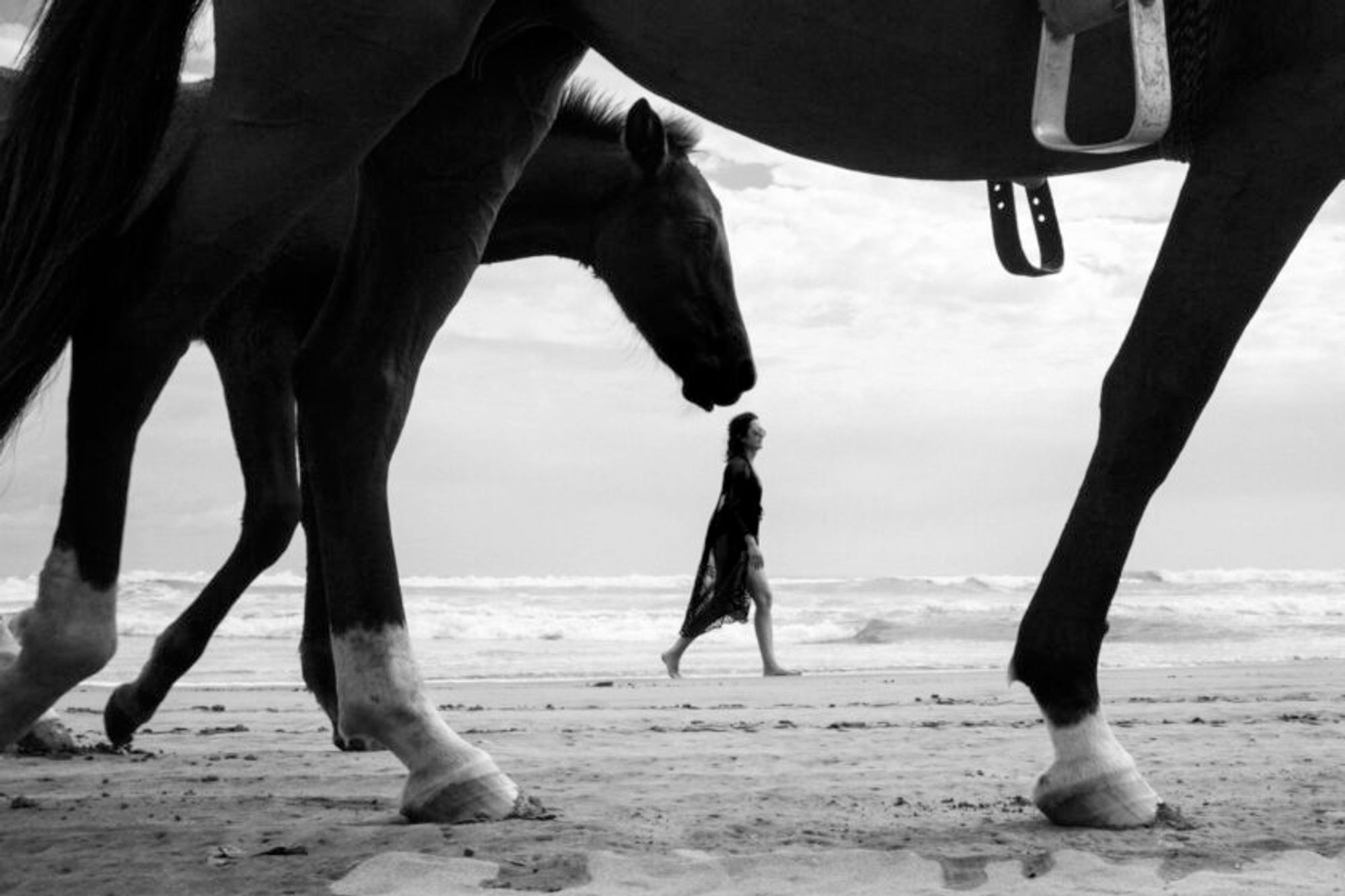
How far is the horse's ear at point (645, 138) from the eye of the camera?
7.09 meters

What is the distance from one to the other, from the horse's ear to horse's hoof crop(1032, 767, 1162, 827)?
4.60 m

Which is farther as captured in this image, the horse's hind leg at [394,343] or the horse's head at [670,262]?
the horse's head at [670,262]

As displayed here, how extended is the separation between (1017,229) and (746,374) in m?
3.69

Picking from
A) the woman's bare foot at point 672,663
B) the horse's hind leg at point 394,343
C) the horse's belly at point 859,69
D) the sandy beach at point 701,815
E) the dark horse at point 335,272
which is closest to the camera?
the sandy beach at point 701,815

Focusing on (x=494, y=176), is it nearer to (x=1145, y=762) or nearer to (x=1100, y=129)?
(x=1100, y=129)

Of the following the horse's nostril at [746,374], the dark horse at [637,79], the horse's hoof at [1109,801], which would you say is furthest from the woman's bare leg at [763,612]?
the horse's hoof at [1109,801]

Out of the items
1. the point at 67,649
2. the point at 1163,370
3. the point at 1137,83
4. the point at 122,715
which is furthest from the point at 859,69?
the point at 122,715

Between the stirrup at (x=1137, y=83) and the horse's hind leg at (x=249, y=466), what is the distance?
10.1 ft

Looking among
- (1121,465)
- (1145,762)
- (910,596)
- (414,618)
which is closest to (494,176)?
(1121,465)

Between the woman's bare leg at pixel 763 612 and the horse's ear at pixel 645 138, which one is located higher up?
the horse's ear at pixel 645 138

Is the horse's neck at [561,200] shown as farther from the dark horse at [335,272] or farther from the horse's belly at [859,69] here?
the horse's belly at [859,69]

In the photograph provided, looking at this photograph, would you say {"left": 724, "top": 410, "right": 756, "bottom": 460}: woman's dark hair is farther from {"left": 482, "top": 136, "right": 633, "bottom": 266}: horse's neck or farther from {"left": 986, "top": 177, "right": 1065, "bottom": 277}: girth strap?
{"left": 986, "top": 177, "right": 1065, "bottom": 277}: girth strap

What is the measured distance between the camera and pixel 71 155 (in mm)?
3221

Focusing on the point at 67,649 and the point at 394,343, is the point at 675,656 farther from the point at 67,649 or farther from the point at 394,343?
the point at 67,649
